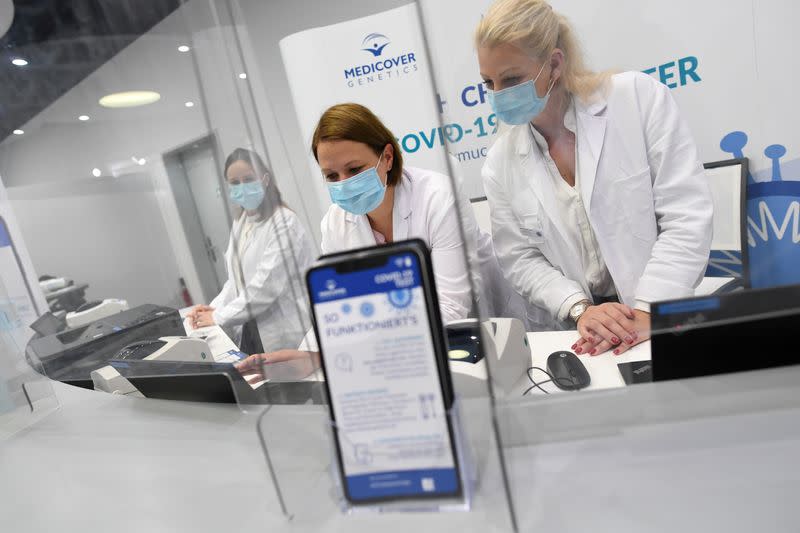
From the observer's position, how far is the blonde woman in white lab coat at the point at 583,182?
117cm

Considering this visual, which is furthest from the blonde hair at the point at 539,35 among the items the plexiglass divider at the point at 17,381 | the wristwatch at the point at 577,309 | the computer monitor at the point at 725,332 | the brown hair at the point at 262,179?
the plexiglass divider at the point at 17,381

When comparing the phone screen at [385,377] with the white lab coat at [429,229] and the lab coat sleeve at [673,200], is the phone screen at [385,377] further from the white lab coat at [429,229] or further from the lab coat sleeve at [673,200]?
the lab coat sleeve at [673,200]

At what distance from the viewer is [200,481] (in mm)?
756

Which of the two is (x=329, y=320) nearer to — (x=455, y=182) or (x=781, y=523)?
(x=455, y=182)

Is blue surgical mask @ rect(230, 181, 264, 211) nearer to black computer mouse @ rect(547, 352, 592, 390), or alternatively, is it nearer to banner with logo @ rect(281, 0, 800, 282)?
banner with logo @ rect(281, 0, 800, 282)

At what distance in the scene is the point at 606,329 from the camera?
1.08m

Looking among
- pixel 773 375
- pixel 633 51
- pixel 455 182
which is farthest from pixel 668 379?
pixel 633 51

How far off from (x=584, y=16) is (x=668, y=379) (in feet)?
3.38

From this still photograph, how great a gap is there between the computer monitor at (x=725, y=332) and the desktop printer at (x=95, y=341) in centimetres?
111

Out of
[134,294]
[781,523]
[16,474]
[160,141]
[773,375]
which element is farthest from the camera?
[134,294]

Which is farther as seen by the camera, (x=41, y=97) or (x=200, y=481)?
(x=41, y=97)

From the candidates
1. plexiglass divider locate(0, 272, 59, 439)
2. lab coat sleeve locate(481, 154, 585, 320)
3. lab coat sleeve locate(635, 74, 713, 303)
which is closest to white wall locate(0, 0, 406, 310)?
plexiglass divider locate(0, 272, 59, 439)

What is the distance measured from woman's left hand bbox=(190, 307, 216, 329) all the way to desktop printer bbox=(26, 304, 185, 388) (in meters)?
0.05

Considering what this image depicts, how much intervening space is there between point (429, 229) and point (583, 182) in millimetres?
711
